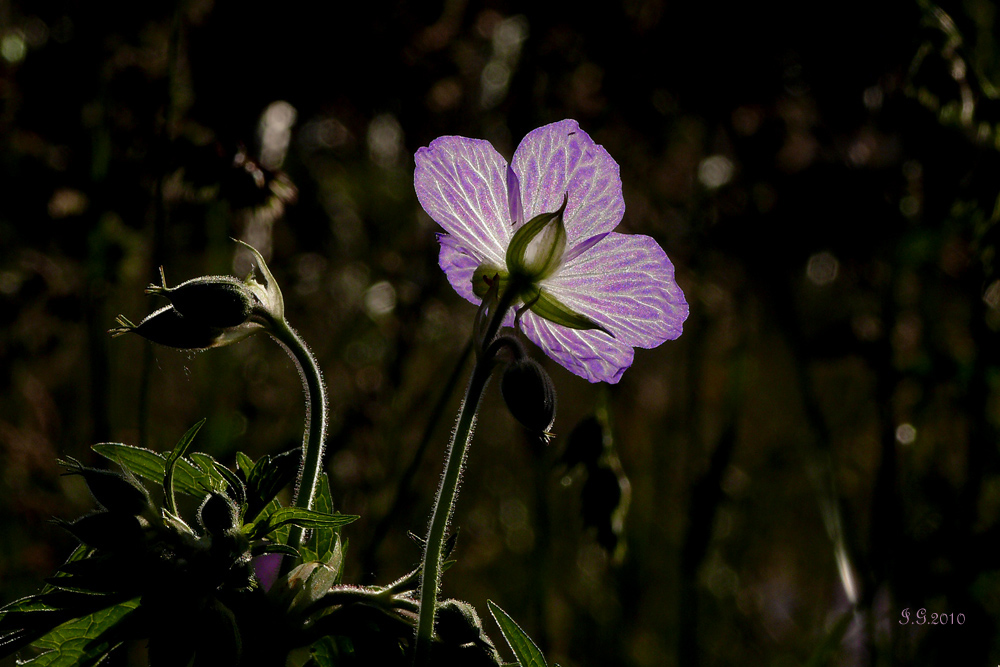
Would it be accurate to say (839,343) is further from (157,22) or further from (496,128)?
(157,22)

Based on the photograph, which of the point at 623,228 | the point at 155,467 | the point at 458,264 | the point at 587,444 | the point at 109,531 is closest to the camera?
the point at 109,531

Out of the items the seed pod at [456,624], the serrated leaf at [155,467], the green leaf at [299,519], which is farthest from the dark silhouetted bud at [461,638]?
the serrated leaf at [155,467]

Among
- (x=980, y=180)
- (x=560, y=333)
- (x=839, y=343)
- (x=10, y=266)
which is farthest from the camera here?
(x=10, y=266)

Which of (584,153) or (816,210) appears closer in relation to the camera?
(584,153)

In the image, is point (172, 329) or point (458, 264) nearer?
point (172, 329)

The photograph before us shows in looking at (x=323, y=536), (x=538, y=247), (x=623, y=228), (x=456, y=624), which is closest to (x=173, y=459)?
(x=323, y=536)

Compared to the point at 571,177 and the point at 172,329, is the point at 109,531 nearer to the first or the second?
the point at 172,329

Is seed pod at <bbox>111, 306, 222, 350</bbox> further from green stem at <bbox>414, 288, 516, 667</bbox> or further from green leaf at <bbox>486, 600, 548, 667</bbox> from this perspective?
green leaf at <bbox>486, 600, 548, 667</bbox>

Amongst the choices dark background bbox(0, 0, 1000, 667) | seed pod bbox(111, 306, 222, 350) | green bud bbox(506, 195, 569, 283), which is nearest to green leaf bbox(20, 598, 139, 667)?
seed pod bbox(111, 306, 222, 350)

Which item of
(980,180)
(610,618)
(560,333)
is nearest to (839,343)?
(980,180)
